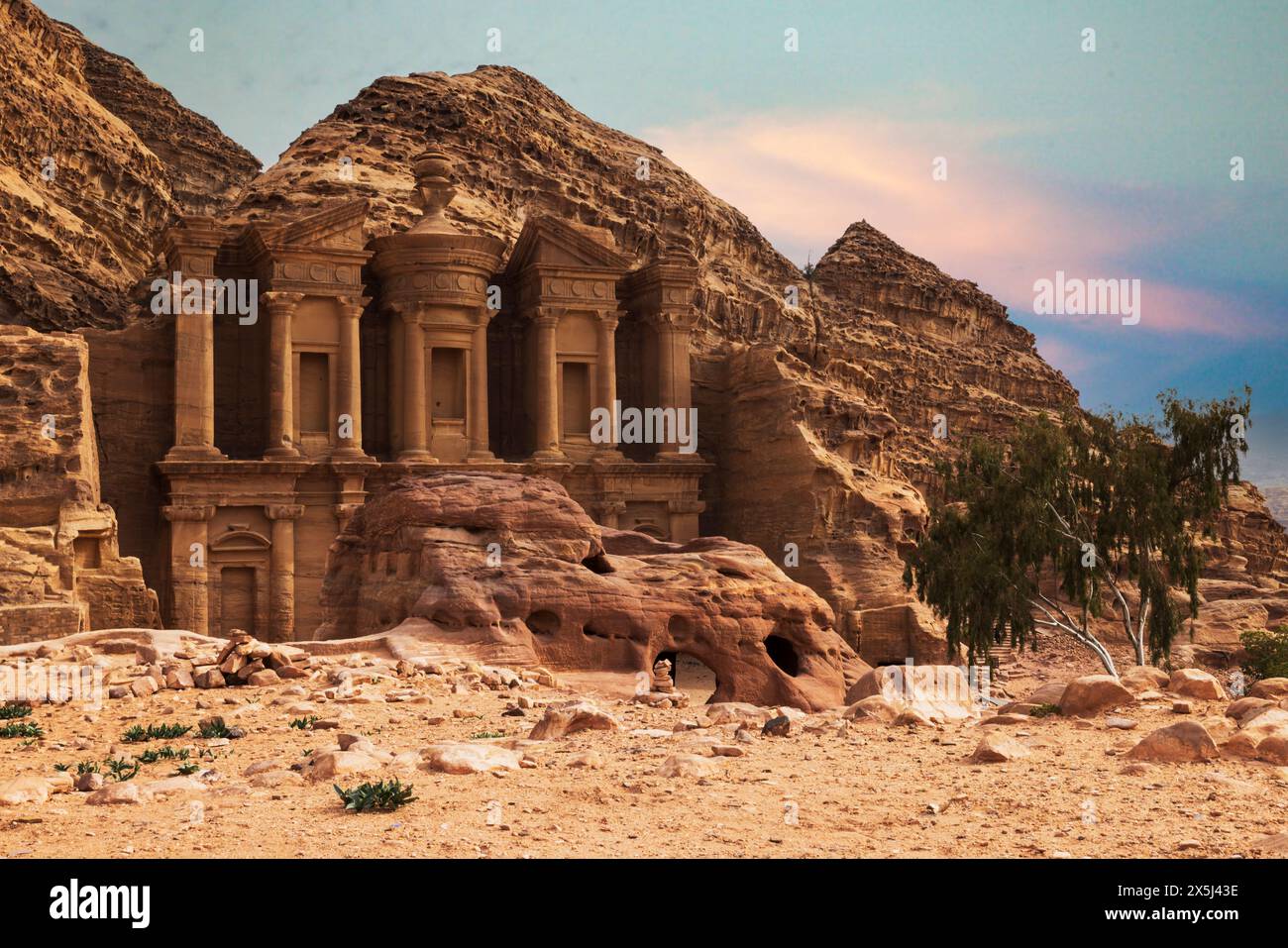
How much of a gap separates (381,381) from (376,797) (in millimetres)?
38185

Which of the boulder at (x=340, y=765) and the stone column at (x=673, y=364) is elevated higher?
the stone column at (x=673, y=364)

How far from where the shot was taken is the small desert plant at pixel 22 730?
13.9 m

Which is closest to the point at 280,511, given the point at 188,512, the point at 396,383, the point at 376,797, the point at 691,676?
the point at 188,512

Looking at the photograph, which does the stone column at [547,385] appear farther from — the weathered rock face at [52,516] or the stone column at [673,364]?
the weathered rock face at [52,516]

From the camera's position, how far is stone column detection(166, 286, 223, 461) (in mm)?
40062

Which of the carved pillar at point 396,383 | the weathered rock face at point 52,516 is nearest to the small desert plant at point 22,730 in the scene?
the weathered rock face at point 52,516

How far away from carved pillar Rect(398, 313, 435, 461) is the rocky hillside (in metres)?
10.9

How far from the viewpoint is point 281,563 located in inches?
1587

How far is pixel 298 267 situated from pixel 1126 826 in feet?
124

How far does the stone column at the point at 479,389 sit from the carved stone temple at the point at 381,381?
0.07 metres

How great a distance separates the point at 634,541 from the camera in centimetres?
2653

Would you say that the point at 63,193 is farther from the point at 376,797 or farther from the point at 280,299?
the point at 376,797
